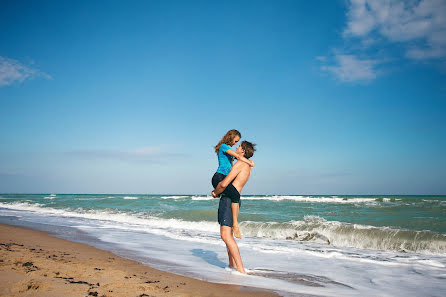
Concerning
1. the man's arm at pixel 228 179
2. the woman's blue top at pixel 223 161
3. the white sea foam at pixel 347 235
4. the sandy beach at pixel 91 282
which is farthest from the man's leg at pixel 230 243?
the white sea foam at pixel 347 235

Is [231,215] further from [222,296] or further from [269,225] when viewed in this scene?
[269,225]

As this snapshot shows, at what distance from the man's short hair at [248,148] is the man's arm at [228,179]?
0.80 feet

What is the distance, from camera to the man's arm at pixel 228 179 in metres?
4.15

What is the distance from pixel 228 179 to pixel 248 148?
59 cm

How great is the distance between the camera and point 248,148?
4441 millimetres

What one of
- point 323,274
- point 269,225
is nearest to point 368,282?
point 323,274

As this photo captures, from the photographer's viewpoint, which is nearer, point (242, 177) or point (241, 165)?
point (241, 165)

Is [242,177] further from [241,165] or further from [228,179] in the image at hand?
[228,179]

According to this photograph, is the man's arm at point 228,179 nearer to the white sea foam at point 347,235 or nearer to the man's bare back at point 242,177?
the man's bare back at point 242,177

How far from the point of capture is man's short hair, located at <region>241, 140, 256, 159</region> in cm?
444

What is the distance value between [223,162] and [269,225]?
7656 mm

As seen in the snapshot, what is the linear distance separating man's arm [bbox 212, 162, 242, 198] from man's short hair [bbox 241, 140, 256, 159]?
0.24 metres

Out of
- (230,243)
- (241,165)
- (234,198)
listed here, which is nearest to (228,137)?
(241,165)

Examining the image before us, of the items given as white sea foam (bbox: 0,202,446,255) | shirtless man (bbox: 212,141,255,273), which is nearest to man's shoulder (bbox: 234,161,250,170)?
shirtless man (bbox: 212,141,255,273)
